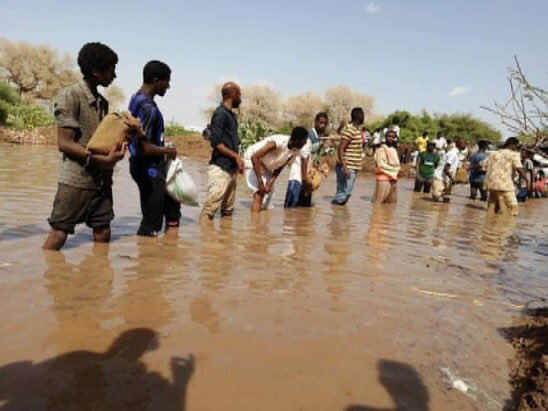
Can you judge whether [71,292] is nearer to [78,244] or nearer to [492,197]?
[78,244]

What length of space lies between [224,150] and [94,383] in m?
3.75

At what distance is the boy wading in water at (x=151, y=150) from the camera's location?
4152mm

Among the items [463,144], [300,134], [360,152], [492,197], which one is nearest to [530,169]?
[463,144]

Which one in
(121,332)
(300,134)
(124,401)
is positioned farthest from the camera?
(300,134)

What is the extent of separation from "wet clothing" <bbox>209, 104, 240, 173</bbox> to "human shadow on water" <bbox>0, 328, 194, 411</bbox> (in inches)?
139

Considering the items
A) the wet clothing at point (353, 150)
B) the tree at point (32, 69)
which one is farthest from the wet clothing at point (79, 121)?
the tree at point (32, 69)

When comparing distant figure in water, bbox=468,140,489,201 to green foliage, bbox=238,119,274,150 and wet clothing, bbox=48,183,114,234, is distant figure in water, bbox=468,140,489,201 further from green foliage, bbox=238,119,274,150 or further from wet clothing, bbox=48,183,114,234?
green foliage, bbox=238,119,274,150

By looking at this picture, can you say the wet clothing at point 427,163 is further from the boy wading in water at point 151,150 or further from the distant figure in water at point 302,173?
the boy wading in water at point 151,150

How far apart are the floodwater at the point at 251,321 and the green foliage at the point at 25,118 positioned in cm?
2753

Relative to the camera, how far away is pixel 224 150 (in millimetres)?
5324

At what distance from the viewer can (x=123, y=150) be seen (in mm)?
3500

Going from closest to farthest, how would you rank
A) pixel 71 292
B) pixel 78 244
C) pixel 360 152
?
pixel 71 292
pixel 78 244
pixel 360 152

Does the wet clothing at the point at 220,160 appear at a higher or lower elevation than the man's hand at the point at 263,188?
higher

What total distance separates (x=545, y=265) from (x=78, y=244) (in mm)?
4202
